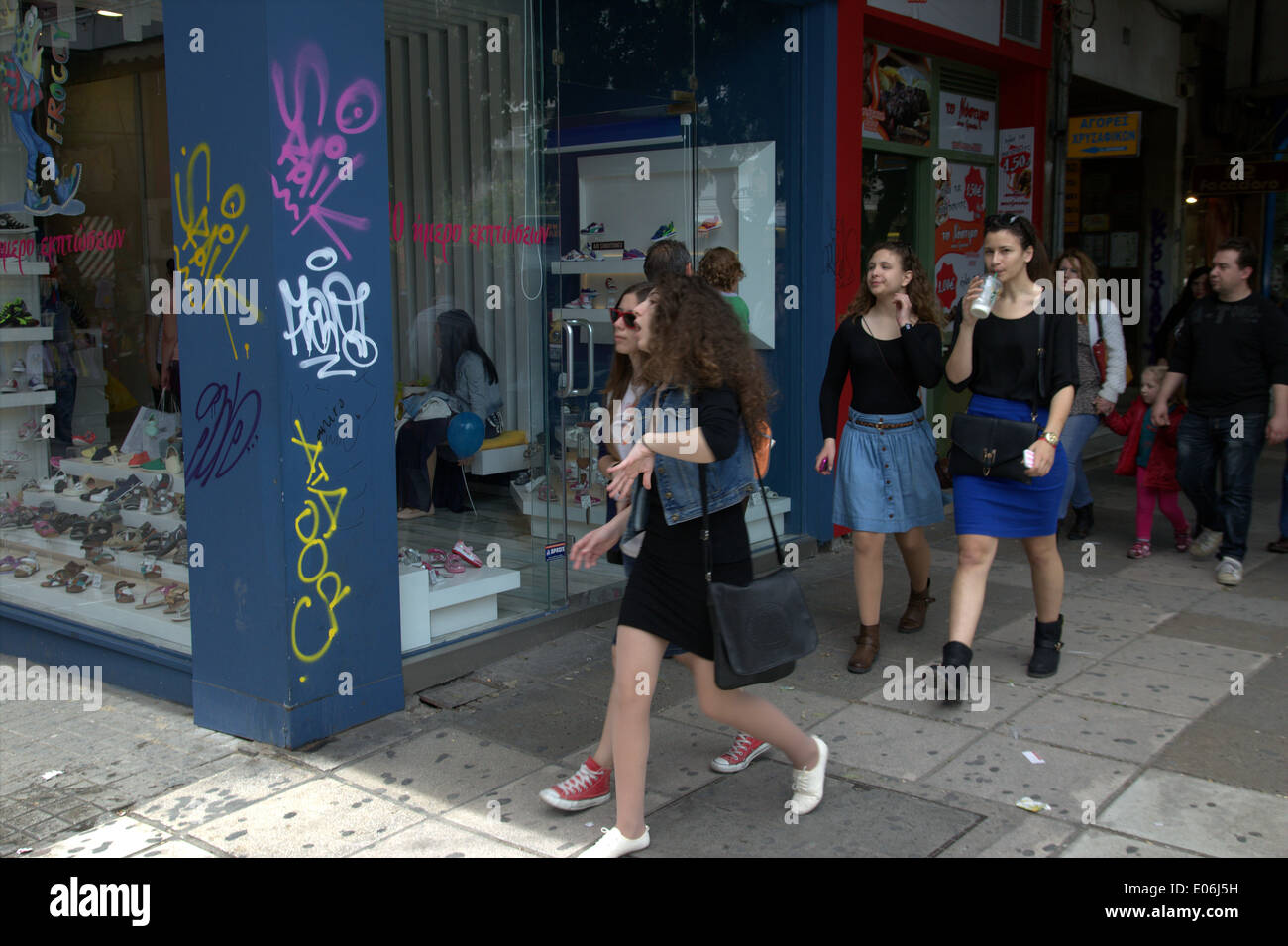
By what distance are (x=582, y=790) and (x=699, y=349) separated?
5.06 feet

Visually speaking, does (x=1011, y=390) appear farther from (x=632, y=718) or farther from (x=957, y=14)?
(x=957, y=14)

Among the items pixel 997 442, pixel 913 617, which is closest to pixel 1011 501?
pixel 997 442

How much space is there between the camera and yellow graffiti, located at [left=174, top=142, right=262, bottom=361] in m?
4.38

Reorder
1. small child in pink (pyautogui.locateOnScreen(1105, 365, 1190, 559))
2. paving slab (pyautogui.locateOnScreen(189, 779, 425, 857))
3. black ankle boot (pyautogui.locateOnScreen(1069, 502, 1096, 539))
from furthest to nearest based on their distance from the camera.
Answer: black ankle boot (pyautogui.locateOnScreen(1069, 502, 1096, 539)) < small child in pink (pyautogui.locateOnScreen(1105, 365, 1190, 559)) < paving slab (pyautogui.locateOnScreen(189, 779, 425, 857))

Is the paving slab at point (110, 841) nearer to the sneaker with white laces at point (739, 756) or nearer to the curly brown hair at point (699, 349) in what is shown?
the sneaker with white laces at point (739, 756)

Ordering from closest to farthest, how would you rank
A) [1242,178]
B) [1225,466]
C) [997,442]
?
1. [997,442]
2. [1225,466]
3. [1242,178]

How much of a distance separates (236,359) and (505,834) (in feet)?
6.69

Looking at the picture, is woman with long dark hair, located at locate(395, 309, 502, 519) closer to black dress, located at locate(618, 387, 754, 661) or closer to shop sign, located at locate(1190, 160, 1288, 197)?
black dress, located at locate(618, 387, 754, 661)

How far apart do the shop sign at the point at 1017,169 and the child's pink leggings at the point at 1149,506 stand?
3421 mm

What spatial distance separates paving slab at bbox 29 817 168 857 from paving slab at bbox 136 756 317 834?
7 cm

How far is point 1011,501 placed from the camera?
4980 millimetres

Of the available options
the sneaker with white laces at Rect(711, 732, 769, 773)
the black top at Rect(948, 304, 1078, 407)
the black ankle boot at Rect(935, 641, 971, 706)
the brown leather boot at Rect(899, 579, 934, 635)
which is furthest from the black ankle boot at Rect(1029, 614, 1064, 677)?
the sneaker with white laces at Rect(711, 732, 769, 773)

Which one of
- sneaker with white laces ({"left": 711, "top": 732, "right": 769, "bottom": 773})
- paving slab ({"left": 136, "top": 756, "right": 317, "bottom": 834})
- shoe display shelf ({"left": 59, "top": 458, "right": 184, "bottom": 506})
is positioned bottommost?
paving slab ({"left": 136, "top": 756, "right": 317, "bottom": 834})

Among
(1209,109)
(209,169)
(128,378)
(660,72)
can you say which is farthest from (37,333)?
(1209,109)
